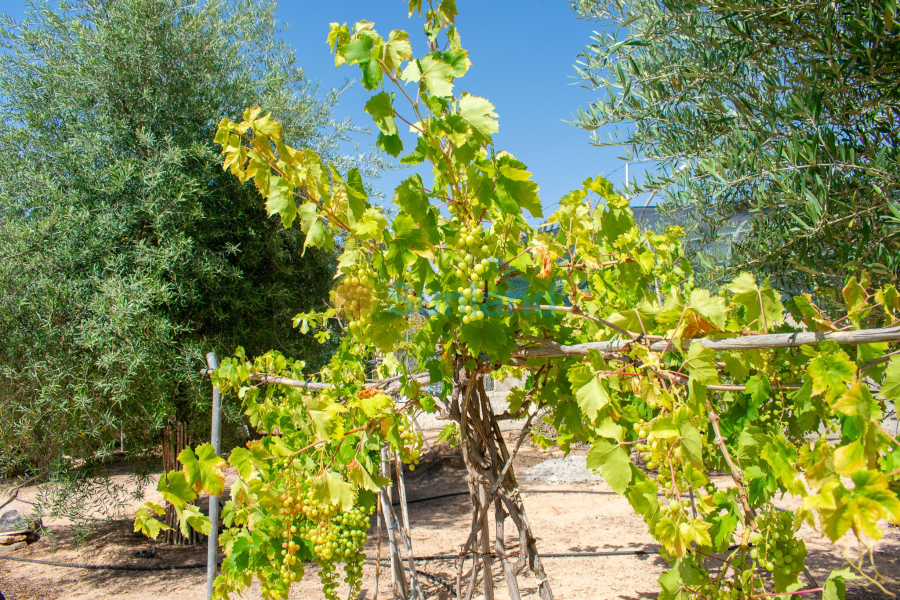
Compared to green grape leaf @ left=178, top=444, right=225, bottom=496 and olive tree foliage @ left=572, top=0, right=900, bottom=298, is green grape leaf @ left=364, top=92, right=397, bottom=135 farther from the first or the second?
olive tree foliage @ left=572, top=0, right=900, bottom=298

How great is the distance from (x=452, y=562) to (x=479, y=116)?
3882 millimetres

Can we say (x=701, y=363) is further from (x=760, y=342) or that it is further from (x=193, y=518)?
(x=193, y=518)

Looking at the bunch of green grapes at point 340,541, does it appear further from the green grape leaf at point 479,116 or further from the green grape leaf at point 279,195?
the green grape leaf at point 479,116

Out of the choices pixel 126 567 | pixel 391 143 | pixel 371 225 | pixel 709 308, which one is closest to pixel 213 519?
pixel 371 225

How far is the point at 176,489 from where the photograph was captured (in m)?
1.23

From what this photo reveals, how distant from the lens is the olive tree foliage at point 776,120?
202 centimetres

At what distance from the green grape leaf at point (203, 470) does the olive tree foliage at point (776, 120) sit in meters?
2.06

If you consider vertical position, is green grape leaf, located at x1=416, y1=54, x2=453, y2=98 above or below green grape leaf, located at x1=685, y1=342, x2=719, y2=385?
above

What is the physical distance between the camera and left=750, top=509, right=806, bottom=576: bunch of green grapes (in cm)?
131

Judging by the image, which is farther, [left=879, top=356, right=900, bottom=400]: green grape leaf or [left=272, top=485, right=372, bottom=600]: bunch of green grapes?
[left=272, top=485, right=372, bottom=600]: bunch of green grapes

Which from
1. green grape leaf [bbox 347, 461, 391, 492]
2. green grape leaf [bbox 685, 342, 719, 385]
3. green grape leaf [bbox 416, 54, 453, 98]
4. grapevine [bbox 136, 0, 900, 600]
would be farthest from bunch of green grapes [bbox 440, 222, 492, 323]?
green grape leaf [bbox 347, 461, 391, 492]

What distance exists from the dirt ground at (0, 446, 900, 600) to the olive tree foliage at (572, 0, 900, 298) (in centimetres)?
181

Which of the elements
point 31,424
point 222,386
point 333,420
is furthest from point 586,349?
point 31,424

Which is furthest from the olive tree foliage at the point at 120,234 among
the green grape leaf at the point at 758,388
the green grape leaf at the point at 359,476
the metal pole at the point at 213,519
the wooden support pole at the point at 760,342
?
the green grape leaf at the point at 758,388
